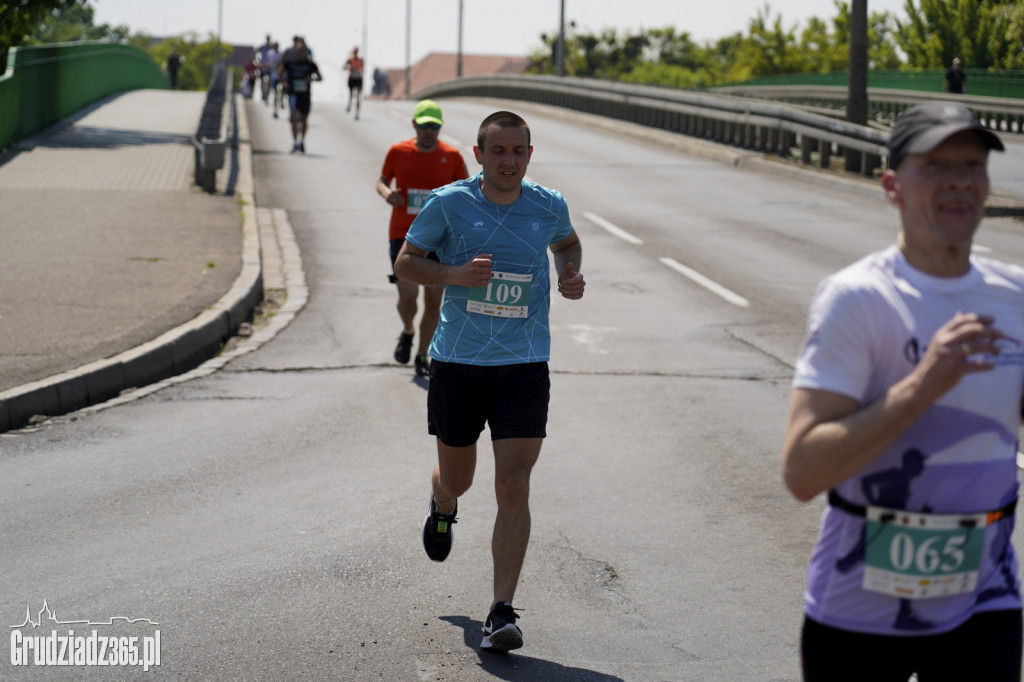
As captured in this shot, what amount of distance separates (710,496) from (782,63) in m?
83.5

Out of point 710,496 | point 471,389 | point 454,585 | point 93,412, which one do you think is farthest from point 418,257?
point 93,412

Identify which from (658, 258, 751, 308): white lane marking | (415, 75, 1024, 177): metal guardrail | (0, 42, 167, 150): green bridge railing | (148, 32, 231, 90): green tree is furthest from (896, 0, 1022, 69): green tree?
(148, 32, 231, 90): green tree

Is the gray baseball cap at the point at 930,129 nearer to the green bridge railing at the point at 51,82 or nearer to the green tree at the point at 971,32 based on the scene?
the green bridge railing at the point at 51,82

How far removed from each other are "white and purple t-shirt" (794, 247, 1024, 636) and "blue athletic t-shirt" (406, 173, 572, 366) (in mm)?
2350

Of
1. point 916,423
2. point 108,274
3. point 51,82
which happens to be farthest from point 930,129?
point 51,82

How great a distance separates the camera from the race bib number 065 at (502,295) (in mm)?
5090

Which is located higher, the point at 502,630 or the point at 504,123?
the point at 504,123

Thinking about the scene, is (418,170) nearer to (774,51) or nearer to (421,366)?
(421,366)

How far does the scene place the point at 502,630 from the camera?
4.80m

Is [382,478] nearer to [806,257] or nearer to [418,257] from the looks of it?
[418,257]

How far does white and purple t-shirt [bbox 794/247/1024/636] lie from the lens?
2.71 m

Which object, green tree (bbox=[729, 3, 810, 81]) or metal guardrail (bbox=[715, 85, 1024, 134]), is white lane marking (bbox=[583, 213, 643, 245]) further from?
green tree (bbox=[729, 3, 810, 81])

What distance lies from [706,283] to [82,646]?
10149mm

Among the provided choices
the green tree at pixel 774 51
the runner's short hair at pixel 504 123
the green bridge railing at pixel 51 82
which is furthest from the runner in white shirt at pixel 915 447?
the green tree at pixel 774 51
